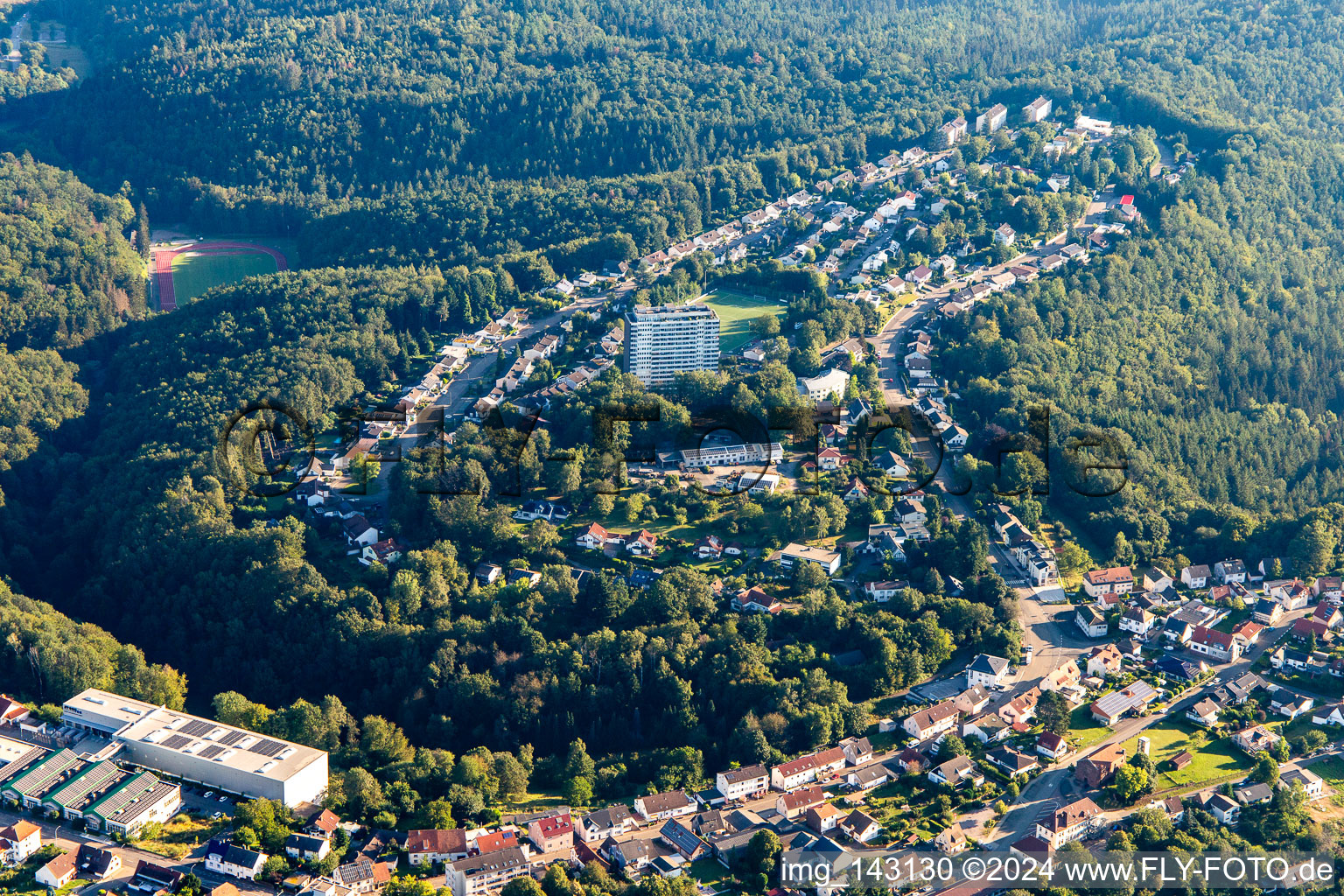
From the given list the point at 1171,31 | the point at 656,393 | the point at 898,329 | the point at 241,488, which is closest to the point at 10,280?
the point at 241,488

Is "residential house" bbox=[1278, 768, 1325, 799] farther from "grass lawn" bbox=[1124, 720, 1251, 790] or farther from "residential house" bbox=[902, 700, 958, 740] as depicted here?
"residential house" bbox=[902, 700, 958, 740]

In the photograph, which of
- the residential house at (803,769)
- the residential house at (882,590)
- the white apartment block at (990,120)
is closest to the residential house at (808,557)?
the residential house at (882,590)

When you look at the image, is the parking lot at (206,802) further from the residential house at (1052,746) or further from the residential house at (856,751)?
the residential house at (1052,746)

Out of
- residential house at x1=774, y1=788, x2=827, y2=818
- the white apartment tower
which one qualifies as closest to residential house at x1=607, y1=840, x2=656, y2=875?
residential house at x1=774, y1=788, x2=827, y2=818

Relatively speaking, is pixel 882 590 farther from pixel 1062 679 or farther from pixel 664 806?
pixel 664 806

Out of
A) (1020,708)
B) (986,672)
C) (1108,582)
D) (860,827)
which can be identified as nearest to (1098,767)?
(1020,708)

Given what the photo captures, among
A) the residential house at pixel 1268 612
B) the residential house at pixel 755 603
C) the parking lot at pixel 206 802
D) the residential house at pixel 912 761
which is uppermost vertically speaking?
the residential house at pixel 755 603
